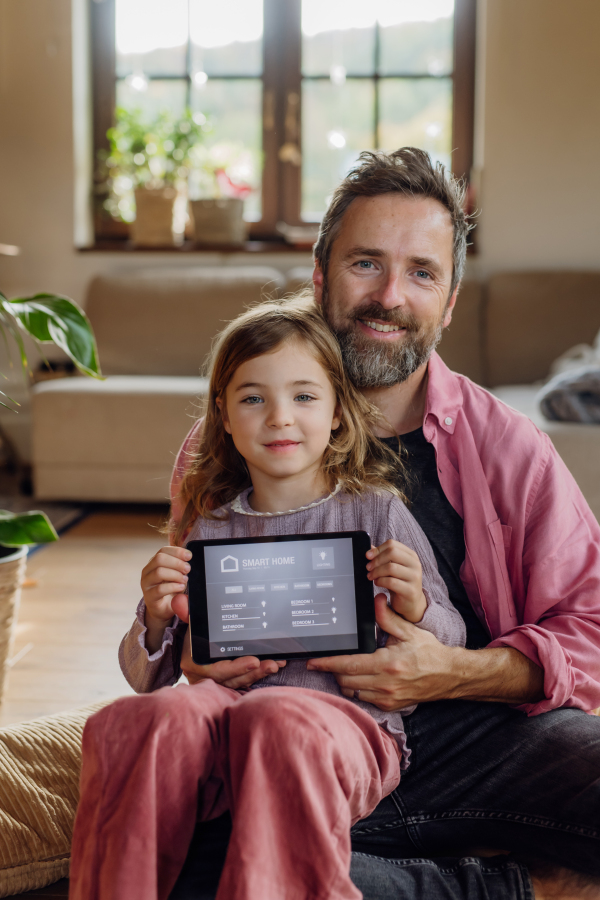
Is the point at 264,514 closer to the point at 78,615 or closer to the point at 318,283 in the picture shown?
the point at 318,283

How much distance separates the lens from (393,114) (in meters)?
4.14

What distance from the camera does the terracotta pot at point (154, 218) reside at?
4.05 metres

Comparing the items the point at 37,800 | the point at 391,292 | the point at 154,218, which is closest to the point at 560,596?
the point at 391,292

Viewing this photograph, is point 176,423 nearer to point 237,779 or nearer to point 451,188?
point 451,188

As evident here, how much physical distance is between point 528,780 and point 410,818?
16 centimetres

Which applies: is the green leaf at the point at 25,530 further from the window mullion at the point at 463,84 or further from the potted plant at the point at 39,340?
the window mullion at the point at 463,84

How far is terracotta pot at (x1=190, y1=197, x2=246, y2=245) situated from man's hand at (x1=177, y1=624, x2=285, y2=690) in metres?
3.28

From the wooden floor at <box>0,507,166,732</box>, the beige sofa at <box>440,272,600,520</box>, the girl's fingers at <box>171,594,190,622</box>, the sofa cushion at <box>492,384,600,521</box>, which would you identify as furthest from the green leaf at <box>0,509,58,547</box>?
the beige sofa at <box>440,272,600,520</box>

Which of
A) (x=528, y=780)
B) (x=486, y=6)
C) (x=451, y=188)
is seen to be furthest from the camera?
(x=486, y=6)

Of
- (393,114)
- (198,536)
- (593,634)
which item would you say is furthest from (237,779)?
(393,114)

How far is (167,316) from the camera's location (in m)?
3.80

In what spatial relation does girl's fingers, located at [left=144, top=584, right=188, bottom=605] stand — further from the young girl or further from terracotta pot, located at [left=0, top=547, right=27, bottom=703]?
terracotta pot, located at [left=0, top=547, right=27, bottom=703]

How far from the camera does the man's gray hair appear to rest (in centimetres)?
124

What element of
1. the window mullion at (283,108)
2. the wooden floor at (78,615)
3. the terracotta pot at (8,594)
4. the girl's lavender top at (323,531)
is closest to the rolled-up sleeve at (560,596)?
the girl's lavender top at (323,531)
